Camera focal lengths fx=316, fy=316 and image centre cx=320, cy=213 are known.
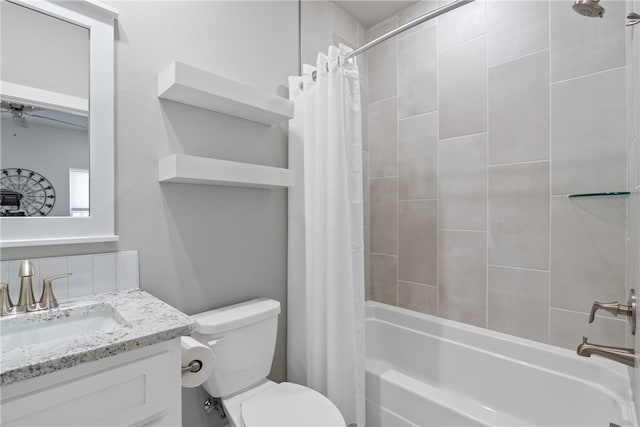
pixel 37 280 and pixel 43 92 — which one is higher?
pixel 43 92

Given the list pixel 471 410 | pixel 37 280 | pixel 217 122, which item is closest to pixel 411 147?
pixel 217 122

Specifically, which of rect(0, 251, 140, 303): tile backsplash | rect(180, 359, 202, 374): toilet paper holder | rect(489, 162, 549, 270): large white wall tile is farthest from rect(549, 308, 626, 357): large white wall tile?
rect(0, 251, 140, 303): tile backsplash

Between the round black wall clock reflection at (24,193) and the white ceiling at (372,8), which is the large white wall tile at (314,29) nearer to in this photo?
the white ceiling at (372,8)

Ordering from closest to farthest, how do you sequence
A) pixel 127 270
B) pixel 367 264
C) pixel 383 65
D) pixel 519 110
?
pixel 127 270, pixel 519 110, pixel 383 65, pixel 367 264

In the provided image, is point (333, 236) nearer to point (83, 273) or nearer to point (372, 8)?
point (83, 273)

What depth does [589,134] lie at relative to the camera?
1.50 metres

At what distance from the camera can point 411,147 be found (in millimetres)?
2168

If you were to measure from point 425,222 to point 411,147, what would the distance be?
0.52m

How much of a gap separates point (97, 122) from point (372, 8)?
6.39 ft

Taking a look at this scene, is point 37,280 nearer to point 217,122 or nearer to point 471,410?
point 217,122

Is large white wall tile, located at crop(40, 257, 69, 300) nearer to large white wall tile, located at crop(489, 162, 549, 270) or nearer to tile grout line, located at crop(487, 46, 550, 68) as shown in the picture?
large white wall tile, located at crop(489, 162, 549, 270)

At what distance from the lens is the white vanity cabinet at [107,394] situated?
0.64 meters

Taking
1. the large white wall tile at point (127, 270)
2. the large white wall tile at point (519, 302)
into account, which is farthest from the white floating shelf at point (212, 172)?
the large white wall tile at point (519, 302)

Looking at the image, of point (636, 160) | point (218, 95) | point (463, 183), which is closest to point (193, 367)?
point (218, 95)
